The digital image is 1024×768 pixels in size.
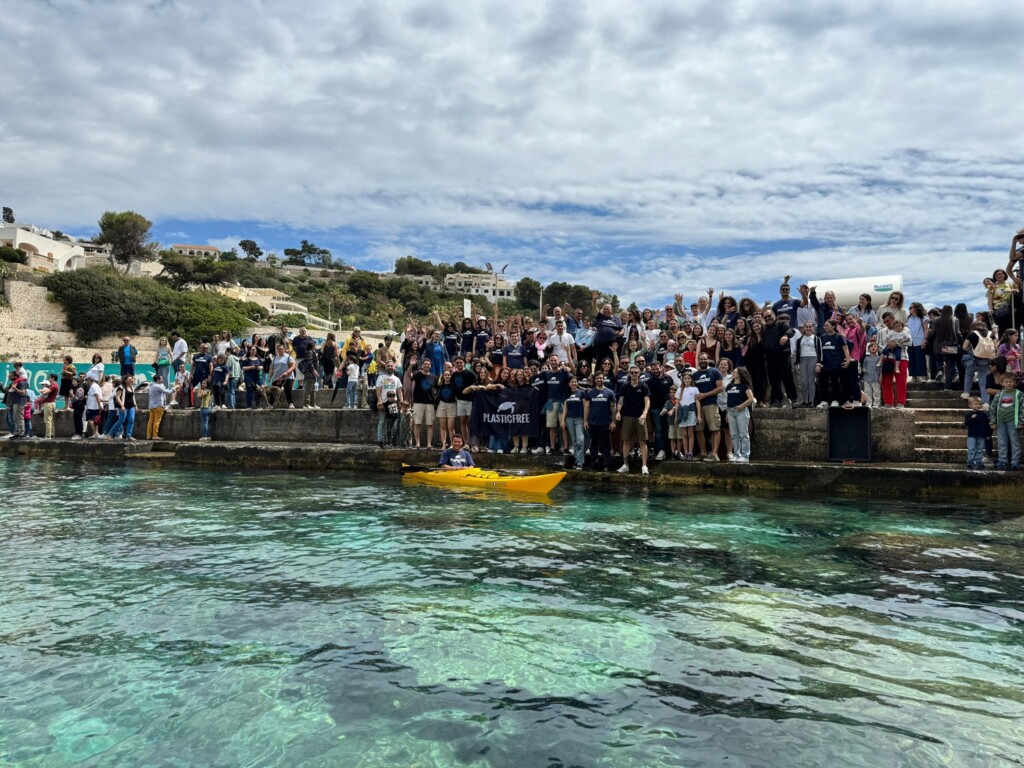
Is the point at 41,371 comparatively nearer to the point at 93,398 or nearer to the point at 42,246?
the point at 93,398

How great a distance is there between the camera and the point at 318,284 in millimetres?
124438

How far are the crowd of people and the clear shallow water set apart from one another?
11.1ft

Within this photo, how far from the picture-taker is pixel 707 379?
12070 mm

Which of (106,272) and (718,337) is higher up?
(106,272)

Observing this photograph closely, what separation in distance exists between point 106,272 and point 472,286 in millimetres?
94785

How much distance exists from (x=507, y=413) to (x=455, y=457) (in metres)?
1.84

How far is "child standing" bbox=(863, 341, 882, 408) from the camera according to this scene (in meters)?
12.4

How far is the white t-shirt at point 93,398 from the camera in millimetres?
18234

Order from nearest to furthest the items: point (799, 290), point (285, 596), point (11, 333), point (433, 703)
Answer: point (433, 703), point (285, 596), point (799, 290), point (11, 333)

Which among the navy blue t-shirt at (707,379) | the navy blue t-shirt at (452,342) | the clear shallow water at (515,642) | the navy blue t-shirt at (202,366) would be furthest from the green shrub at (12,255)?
the navy blue t-shirt at (707,379)

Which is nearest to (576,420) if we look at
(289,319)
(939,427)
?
(939,427)

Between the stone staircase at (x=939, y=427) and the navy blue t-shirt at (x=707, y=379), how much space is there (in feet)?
11.3

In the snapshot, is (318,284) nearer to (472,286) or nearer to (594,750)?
(472,286)

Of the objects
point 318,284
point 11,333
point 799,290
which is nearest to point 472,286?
point 318,284
